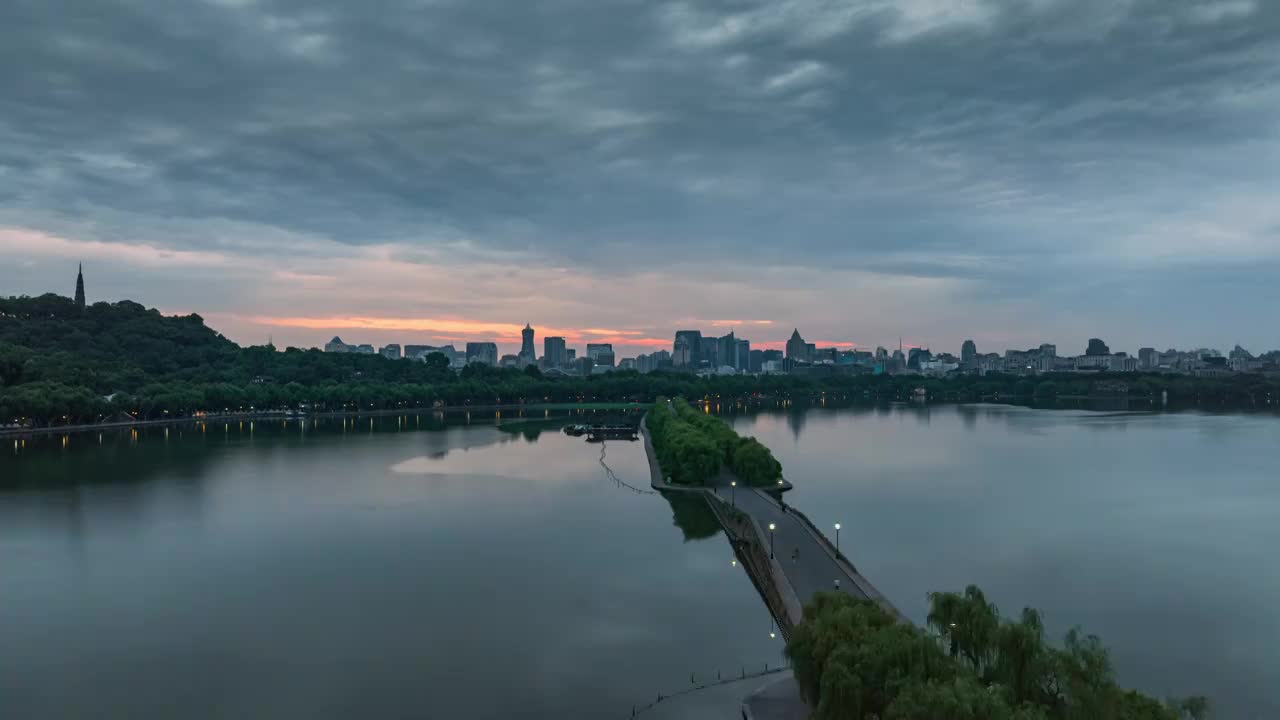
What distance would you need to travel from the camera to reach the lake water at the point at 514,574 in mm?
24500

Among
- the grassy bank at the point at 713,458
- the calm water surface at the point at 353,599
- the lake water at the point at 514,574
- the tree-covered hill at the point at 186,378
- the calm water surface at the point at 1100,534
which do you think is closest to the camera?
the calm water surface at the point at 353,599

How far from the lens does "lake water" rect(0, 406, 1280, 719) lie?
24500 mm

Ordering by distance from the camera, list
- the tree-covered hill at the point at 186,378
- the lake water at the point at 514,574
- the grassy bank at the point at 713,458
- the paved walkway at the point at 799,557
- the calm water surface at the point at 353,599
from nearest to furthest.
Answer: the calm water surface at the point at 353,599, the lake water at the point at 514,574, the paved walkway at the point at 799,557, the grassy bank at the point at 713,458, the tree-covered hill at the point at 186,378

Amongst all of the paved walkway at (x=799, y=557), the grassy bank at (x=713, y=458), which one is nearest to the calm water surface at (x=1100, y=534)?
the paved walkway at (x=799, y=557)

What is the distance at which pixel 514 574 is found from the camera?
36.7 m

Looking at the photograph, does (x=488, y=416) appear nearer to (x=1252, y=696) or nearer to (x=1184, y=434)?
(x=1184, y=434)

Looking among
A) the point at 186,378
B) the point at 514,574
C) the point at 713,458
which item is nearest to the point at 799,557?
the point at 514,574

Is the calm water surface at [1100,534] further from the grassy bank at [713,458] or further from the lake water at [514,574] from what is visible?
the grassy bank at [713,458]

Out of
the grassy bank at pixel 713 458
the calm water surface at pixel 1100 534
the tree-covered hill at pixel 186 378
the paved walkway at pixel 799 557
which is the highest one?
the tree-covered hill at pixel 186 378

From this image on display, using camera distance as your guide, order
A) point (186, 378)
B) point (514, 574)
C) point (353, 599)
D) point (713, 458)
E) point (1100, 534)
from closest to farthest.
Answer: point (353, 599) → point (514, 574) → point (1100, 534) → point (713, 458) → point (186, 378)

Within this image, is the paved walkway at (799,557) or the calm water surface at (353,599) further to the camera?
the paved walkway at (799,557)

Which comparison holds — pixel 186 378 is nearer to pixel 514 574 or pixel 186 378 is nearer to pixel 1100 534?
pixel 514 574

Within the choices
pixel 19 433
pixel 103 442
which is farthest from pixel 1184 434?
pixel 19 433

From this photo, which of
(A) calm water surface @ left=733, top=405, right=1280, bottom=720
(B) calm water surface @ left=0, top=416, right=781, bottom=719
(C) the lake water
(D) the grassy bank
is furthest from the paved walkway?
(D) the grassy bank
